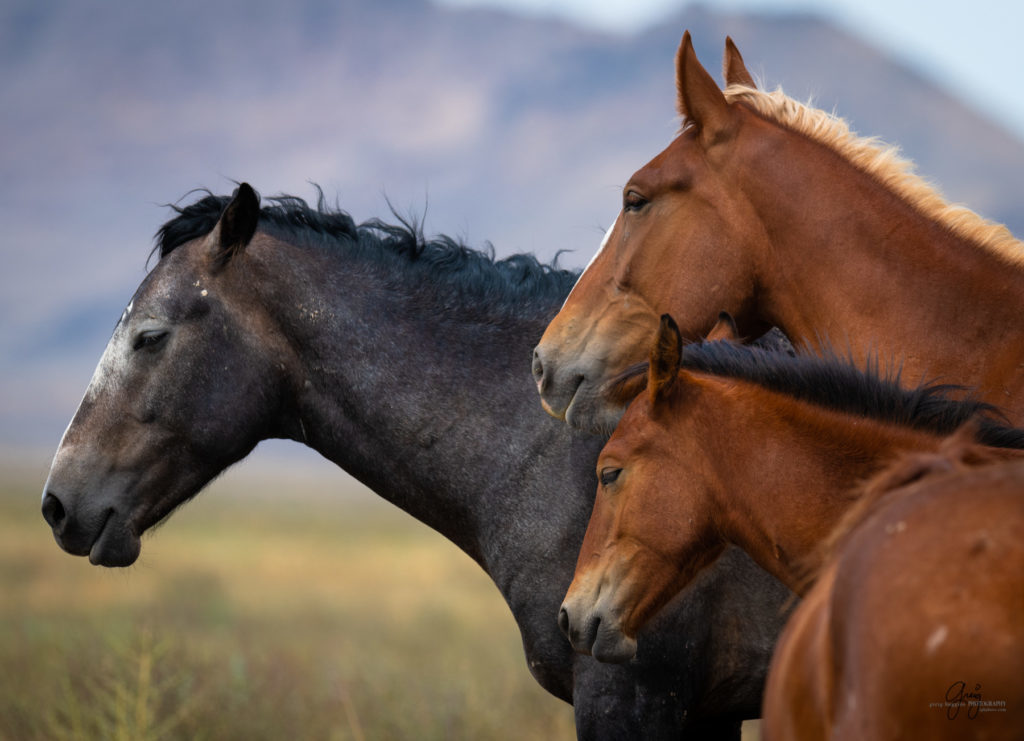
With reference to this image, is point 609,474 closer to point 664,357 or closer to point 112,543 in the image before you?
point 664,357

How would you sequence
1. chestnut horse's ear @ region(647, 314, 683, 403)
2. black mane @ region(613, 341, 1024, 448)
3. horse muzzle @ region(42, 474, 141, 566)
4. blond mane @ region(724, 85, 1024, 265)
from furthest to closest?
horse muzzle @ region(42, 474, 141, 566)
blond mane @ region(724, 85, 1024, 265)
chestnut horse's ear @ region(647, 314, 683, 403)
black mane @ region(613, 341, 1024, 448)

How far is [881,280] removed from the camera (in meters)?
3.49

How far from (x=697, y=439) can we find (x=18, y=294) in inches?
8325

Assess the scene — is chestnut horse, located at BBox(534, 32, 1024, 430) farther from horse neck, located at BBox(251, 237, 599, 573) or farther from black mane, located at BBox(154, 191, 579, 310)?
black mane, located at BBox(154, 191, 579, 310)

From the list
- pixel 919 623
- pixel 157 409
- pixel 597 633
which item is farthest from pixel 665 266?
pixel 157 409

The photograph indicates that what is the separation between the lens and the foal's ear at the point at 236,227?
4242 millimetres

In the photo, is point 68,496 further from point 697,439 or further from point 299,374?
point 697,439

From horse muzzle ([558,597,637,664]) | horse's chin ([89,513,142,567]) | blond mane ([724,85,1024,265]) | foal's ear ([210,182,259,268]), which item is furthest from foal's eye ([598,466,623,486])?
horse's chin ([89,513,142,567])

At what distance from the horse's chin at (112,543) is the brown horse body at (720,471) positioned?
207 cm

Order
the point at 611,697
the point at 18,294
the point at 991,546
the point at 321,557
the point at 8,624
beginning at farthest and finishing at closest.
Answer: the point at 18,294, the point at 321,557, the point at 8,624, the point at 611,697, the point at 991,546

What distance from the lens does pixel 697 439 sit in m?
3.05

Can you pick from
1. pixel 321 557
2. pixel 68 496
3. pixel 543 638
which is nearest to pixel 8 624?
pixel 68 496

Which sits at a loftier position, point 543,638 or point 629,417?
point 629,417

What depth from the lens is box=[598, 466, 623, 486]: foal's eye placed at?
3154mm
